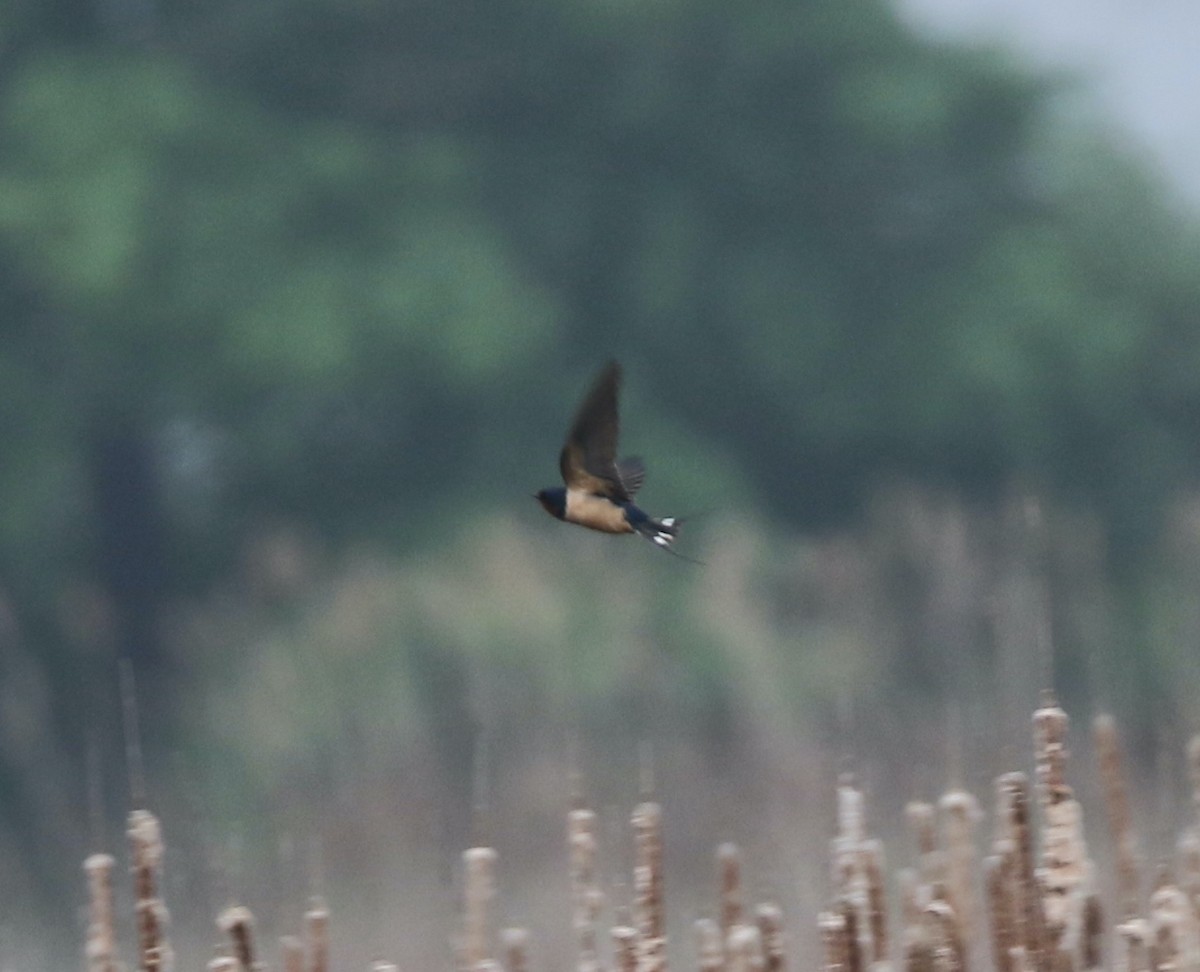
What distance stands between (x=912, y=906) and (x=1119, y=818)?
394 mm

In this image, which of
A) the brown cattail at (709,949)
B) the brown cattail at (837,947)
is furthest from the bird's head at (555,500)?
the brown cattail at (837,947)

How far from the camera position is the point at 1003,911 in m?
3.76

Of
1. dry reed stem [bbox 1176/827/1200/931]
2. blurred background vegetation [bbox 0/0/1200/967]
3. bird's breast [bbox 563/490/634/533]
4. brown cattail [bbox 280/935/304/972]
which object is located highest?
blurred background vegetation [bbox 0/0/1200/967]

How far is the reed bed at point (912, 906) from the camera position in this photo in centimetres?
344

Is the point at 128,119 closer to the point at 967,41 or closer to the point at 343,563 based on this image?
the point at 343,563

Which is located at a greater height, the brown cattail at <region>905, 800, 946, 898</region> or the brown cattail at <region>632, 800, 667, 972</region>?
the brown cattail at <region>905, 800, 946, 898</region>

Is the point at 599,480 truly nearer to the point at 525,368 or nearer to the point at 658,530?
the point at 658,530

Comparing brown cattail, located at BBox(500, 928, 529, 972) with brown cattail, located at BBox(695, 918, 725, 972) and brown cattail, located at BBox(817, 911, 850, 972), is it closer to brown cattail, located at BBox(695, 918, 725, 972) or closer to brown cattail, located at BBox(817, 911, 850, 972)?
brown cattail, located at BBox(695, 918, 725, 972)

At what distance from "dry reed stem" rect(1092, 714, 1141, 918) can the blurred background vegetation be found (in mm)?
7411

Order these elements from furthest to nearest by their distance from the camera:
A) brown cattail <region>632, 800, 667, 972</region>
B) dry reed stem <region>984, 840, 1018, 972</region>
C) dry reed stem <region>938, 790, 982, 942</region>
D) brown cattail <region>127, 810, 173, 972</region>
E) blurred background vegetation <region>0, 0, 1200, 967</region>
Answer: blurred background vegetation <region>0, 0, 1200, 967</region>, dry reed stem <region>938, 790, 982, 942</region>, dry reed stem <region>984, 840, 1018, 972</region>, brown cattail <region>632, 800, 667, 972</region>, brown cattail <region>127, 810, 173, 972</region>

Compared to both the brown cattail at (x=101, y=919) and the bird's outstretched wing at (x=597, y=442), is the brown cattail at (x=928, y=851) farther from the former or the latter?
the brown cattail at (x=101, y=919)

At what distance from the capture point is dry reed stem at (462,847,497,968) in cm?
368

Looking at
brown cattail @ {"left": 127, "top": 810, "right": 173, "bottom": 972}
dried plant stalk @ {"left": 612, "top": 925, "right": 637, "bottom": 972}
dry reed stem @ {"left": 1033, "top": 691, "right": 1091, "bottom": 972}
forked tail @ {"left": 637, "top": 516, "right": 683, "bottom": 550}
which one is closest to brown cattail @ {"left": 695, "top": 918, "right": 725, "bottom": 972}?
dried plant stalk @ {"left": 612, "top": 925, "right": 637, "bottom": 972}

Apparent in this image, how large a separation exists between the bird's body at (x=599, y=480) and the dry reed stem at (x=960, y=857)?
2.08 feet
